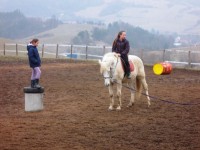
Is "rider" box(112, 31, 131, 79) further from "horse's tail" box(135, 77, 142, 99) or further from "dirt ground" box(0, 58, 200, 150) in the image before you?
"dirt ground" box(0, 58, 200, 150)

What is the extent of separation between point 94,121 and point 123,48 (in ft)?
8.93

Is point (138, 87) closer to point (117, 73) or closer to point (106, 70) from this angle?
point (117, 73)

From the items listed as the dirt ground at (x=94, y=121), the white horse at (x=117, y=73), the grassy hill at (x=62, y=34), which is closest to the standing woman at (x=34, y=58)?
the dirt ground at (x=94, y=121)

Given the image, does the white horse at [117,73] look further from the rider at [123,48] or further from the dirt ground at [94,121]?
the dirt ground at [94,121]

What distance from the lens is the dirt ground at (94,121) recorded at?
901 cm

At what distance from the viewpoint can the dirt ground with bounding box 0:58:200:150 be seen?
9.01m

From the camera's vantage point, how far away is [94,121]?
11125mm

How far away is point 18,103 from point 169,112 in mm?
4859

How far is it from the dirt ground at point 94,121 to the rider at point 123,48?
1.25 metres

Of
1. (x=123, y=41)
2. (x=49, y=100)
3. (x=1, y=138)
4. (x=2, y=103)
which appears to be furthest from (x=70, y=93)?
(x=1, y=138)

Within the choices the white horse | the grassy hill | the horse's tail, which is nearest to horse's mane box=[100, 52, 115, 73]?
the white horse

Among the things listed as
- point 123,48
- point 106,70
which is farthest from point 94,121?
point 123,48

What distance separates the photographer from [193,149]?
8.64m

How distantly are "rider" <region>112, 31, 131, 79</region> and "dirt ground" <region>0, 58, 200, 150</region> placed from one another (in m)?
1.25
